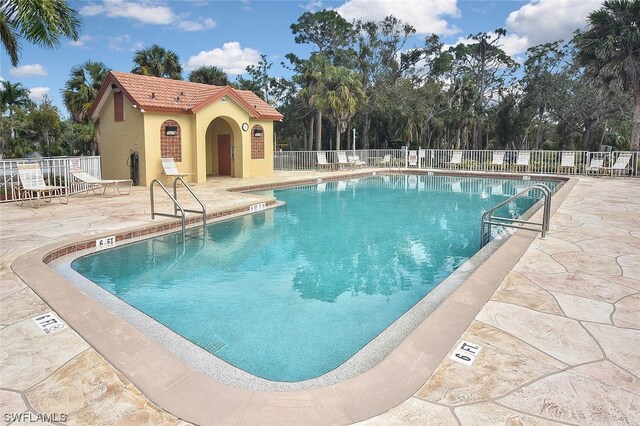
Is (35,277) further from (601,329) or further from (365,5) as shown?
(365,5)

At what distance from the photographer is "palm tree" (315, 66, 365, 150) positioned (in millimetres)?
22344

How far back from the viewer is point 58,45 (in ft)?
34.3

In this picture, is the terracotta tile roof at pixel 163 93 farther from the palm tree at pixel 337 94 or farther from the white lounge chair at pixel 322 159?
the palm tree at pixel 337 94

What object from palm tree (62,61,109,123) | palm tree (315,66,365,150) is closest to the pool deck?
palm tree (315,66,365,150)

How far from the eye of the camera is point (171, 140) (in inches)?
567

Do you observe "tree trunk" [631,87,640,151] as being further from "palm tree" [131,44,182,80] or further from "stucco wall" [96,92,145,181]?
"palm tree" [131,44,182,80]

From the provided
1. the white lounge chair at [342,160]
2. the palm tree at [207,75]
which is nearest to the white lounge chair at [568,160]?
the white lounge chair at [342,160]

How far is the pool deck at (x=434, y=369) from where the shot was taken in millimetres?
2209

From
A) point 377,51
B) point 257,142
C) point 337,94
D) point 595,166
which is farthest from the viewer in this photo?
point 377,51

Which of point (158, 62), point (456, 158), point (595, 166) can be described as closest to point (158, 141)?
point (456, 158)

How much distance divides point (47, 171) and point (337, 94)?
49.0 ft

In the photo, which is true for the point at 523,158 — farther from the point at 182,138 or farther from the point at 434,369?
the point at 434,369

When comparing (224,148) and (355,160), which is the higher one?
(224,148)

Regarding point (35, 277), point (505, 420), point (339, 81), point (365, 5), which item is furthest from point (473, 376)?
point (365, 5)
